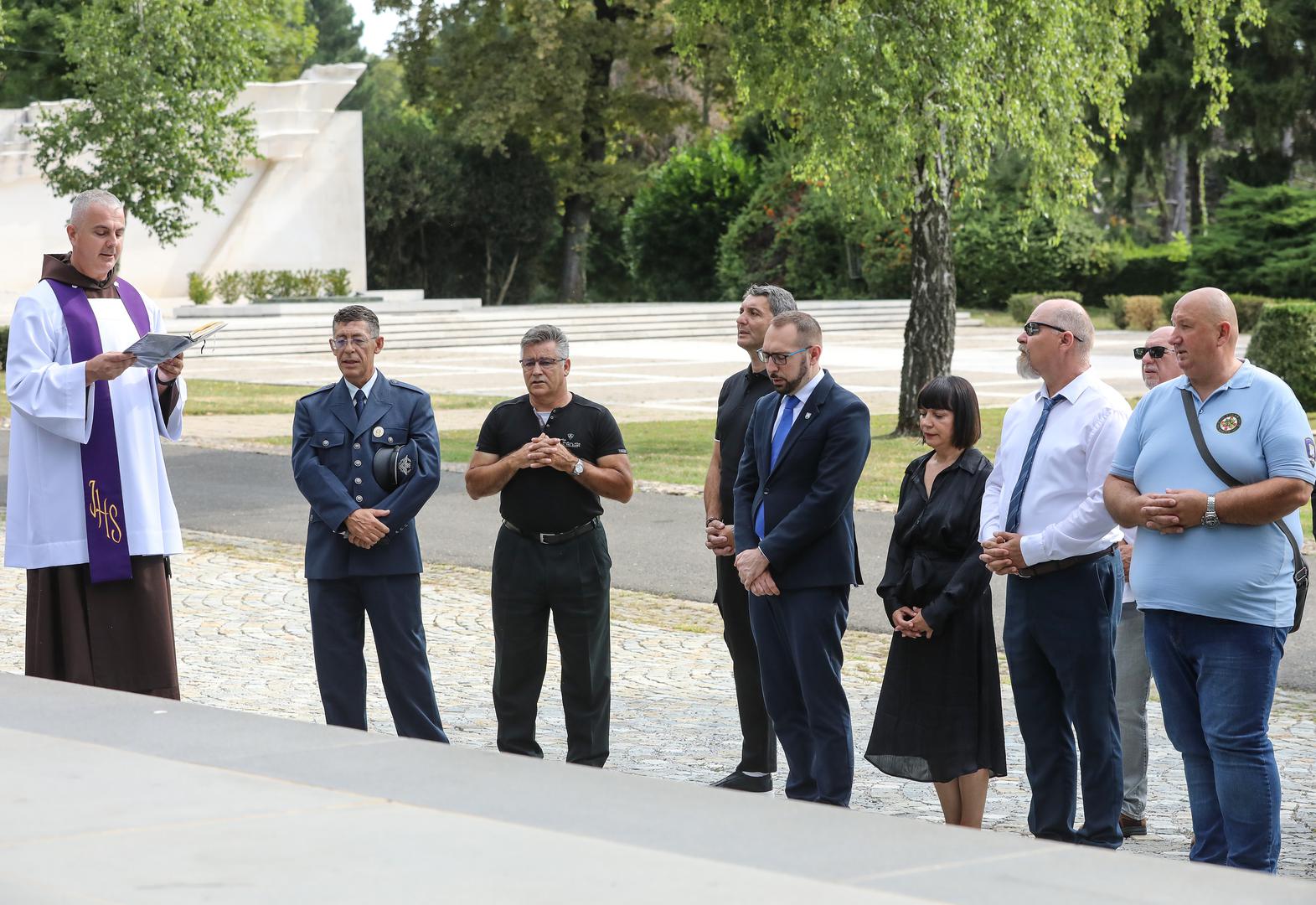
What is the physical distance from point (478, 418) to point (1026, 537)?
1642cm

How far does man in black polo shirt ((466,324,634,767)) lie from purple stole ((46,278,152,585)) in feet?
4.18

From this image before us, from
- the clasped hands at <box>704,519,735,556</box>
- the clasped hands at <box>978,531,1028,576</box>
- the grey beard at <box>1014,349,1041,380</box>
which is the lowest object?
the clasped hands at <box>704,519,735,556</box>

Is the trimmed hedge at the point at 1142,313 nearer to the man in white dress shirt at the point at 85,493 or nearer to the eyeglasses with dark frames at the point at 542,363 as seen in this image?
the eyeglasses with dark frames at the point at 542,363

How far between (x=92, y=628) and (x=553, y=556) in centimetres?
166

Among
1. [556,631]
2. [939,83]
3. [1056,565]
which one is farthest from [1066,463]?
[939,83]

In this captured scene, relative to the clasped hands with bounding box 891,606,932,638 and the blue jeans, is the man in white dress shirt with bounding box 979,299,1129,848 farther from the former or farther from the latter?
the blue jeans

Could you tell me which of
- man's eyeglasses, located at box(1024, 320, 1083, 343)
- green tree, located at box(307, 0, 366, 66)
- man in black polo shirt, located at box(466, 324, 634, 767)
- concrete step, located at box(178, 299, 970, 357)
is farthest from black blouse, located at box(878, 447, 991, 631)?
green tree, located at box(307, 0, 366, 66)

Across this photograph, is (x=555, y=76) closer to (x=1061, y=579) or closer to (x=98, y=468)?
(x=98, y=468)

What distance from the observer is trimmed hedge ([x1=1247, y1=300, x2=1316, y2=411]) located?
21.0 metres

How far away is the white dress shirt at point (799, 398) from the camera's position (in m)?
5.83

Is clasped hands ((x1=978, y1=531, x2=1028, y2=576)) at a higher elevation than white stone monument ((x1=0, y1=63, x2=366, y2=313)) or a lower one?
lower

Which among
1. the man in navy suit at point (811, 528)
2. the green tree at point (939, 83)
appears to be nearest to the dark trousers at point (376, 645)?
the man in navy suit at point (811, 528)

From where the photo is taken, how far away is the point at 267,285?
140ft

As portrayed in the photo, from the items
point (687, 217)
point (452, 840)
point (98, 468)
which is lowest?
point (452, 840)
